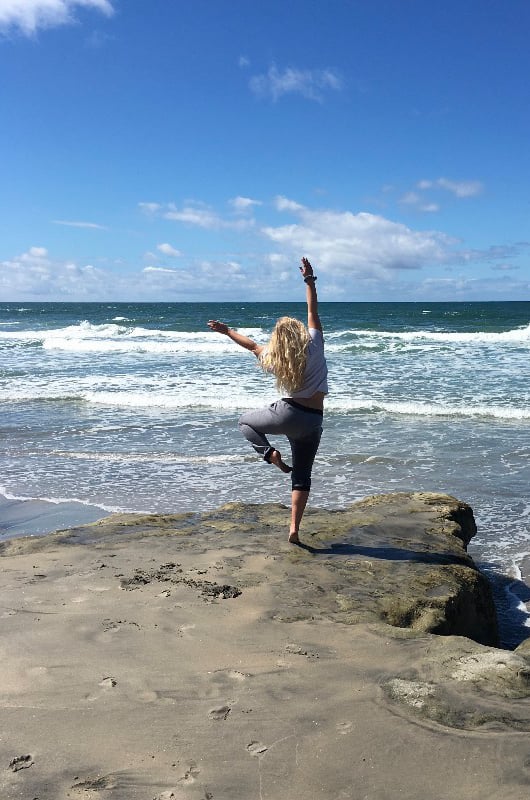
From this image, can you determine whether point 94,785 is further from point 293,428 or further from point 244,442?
point 244,442

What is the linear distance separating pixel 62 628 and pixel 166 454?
278 inches

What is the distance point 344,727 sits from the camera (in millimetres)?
2516

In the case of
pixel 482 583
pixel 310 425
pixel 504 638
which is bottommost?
pixel 504 638

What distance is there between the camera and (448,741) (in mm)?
2428

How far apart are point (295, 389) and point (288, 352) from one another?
0.92ft

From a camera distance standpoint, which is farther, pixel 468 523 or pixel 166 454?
pixel 166 454

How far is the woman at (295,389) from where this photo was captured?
14.7 ft

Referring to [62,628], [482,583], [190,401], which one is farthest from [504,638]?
[190,401]

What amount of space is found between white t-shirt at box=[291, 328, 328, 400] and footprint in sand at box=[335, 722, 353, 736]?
95.6 inches

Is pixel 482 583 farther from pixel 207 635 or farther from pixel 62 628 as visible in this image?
pixel 62 628

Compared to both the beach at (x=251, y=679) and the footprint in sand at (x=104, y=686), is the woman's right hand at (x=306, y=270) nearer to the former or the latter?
the beach at (x=251, y=679)

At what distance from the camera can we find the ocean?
7.73 m

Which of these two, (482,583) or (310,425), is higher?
(310,425)

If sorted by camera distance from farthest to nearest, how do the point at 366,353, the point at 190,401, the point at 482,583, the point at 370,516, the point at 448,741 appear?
1. the point at 366,353
2. the point at 190,401
3. the point at 370,516
4. the point at 482,583
5. the point at 448,741
